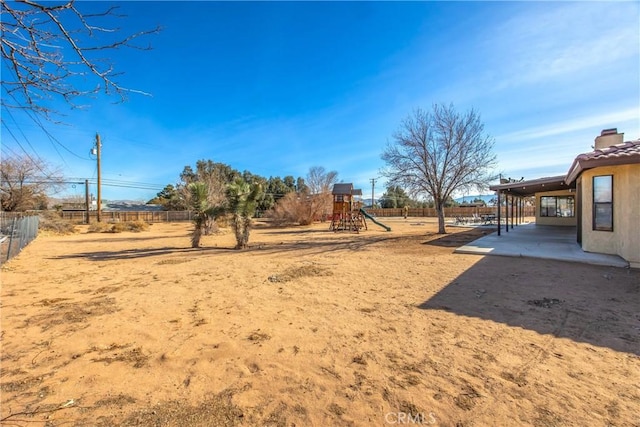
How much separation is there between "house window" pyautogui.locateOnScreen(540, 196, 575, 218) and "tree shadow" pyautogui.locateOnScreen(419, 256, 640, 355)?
16187mm

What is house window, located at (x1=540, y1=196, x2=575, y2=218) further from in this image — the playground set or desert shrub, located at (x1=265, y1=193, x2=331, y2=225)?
desert shrub, located at (x1=265, y1=193, x2=331, y2=225)

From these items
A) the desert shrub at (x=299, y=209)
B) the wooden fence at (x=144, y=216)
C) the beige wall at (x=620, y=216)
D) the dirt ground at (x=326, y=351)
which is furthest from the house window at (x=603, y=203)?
the wooden fence at (x=144, y=216)

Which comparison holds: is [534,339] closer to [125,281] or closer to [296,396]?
[296,396]

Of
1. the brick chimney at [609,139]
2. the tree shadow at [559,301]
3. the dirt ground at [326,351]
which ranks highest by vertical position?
the brick chimney at [609,139]

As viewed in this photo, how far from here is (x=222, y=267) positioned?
28.5 feet

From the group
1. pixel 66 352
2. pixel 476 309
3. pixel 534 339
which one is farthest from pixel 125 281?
pixel 534 339

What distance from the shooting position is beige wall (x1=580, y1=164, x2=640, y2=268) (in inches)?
296

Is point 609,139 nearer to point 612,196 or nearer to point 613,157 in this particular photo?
point 612,196

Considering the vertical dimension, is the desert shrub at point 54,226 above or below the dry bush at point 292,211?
below

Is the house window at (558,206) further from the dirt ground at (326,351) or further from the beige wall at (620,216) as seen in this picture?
the dirt ground at (326,351)

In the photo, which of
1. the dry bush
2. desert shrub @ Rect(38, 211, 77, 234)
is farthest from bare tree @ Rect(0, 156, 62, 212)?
the dry bush

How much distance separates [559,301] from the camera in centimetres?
511

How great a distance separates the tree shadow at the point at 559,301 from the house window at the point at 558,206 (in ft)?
53.1

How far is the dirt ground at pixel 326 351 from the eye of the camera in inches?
95.0
